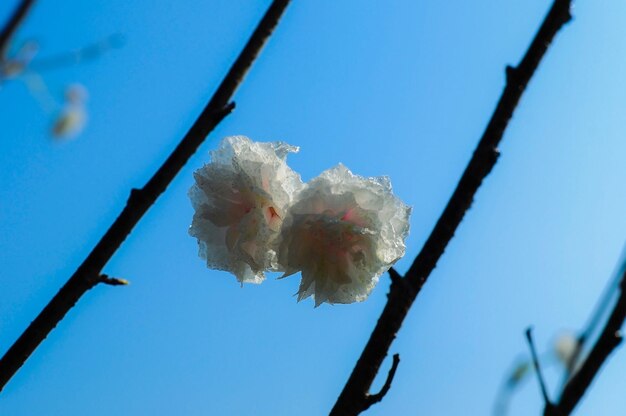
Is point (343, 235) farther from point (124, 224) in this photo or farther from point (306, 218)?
point (124, 224)

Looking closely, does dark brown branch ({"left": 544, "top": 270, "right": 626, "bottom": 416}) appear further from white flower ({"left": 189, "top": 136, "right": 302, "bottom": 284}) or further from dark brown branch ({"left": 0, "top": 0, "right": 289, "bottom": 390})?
white flower ({"left": 189, "top": 136, "right": 302, "bottom": 284})

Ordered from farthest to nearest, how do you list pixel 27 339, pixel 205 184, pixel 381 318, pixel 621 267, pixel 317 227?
1. pixel 205 184
2. pixel 317 227
3. pixel 27 339
4. pixel 381 318
5. pixel 621 267

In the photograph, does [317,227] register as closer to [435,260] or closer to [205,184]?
[205,184]

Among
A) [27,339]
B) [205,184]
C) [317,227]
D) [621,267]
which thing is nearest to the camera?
[621,267]

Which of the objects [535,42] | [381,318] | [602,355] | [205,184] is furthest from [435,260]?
[205,184]

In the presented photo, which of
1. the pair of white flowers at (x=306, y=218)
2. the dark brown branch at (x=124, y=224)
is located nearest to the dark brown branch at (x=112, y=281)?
the dark brown branch at (x=124, y=224)
